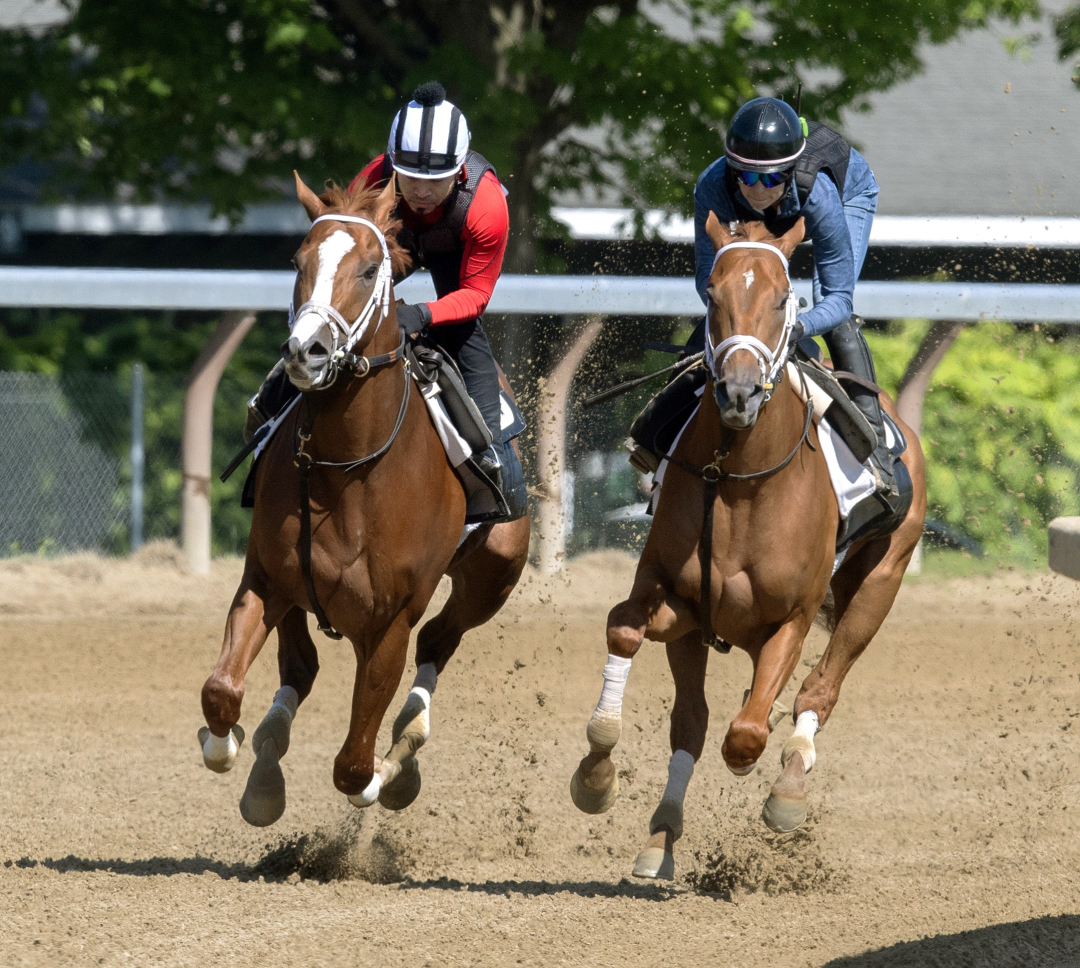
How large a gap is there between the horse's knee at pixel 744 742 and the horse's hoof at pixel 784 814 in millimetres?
307

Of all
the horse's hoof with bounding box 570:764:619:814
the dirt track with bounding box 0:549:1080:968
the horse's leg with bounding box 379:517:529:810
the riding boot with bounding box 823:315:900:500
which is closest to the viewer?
the dirt track with bounding box 0:549:1080:968

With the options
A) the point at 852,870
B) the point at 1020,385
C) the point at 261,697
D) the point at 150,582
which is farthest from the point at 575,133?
the point at 852,870

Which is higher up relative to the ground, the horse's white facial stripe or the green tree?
the green tree

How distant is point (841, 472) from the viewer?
5.45 meters

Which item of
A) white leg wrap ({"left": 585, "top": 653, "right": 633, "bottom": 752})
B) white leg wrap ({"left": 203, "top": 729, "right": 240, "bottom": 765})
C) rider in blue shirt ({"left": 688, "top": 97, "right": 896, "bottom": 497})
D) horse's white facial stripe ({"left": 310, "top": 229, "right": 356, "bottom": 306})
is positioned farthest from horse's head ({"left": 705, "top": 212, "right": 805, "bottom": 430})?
white leg wrap ({"left": 203, "top": 729, "right": 240, "bottom": 765})

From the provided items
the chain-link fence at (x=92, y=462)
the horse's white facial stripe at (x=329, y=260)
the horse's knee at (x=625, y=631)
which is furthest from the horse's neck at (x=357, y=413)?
the chain-link fence at (x=92, y=462)

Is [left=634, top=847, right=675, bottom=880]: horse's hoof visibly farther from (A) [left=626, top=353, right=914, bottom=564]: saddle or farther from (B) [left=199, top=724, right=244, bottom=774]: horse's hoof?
(B) [left=199, top=724, right=244, bottom=774]: horse's hoof

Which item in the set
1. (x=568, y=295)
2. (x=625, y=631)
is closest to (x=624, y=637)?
(x=625, y=631)

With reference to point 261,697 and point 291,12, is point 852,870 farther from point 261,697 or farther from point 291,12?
point 291,12

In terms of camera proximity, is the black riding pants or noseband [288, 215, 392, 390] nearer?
noseband [288, 215, 392, 390]

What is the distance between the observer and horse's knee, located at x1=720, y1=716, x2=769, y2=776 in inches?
192

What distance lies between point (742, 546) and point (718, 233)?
1.07m

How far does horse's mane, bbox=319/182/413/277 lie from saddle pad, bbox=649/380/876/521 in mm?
1234

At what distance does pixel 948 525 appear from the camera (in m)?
12.2
